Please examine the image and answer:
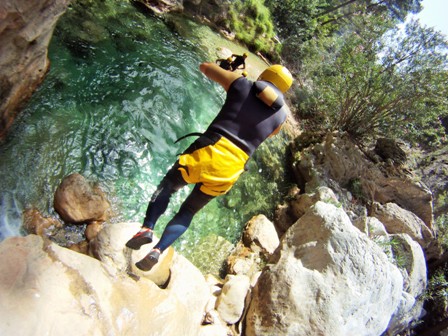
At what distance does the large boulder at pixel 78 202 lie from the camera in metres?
4.30

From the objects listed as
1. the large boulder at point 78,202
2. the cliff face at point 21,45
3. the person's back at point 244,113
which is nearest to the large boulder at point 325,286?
the person's back at point 244,113

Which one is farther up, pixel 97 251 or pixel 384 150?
pixel 384 150

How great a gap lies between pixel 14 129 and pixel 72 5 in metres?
4.67

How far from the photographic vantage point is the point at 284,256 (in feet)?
15.8

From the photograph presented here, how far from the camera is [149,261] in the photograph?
344cm

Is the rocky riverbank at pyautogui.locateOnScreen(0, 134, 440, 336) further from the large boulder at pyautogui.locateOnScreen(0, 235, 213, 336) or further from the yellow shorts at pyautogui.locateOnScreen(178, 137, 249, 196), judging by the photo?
the yellow shorts at pyautogui.locateOnScreen(178, 137, 249, 196)

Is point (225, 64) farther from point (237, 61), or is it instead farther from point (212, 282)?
point (212, 282)

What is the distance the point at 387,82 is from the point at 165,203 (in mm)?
8571

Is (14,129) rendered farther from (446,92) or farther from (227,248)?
(446,92)

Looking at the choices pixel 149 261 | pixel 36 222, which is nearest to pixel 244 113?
pixel 149 261

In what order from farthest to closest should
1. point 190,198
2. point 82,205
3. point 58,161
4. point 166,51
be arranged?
point 166,51, point 58,161, point 82,205, point 190,198

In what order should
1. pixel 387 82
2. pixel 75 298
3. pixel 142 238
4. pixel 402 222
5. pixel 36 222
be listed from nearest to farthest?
pixel 75 298 < pixel 142 238 < pixel 36 222 < pixel 402 222 < pixel 387 82

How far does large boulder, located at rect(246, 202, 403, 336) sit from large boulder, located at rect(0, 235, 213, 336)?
1.12m

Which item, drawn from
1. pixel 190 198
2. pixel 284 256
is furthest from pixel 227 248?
pixel 190 198
